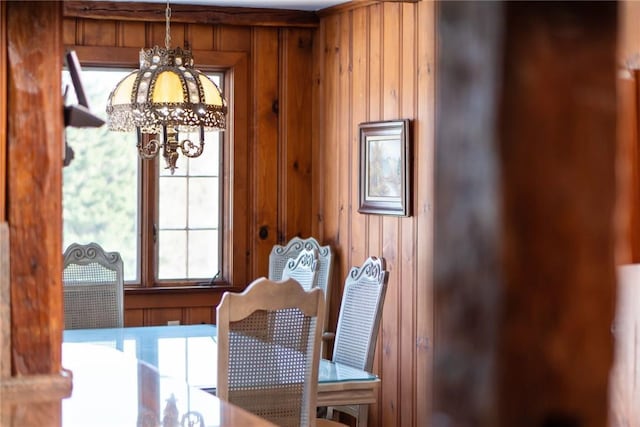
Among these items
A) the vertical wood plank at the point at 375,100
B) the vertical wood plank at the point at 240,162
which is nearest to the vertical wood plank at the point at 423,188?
the vertical wood plank at the point at 375,100

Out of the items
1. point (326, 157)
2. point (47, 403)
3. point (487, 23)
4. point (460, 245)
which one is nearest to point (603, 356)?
point (460, 245)

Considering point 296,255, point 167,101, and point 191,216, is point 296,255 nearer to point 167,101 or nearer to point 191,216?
point 191,216

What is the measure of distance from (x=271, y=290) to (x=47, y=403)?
3.21ft

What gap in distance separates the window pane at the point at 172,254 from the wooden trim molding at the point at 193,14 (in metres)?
1.20

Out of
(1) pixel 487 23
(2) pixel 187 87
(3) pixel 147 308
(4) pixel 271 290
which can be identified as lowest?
(3) pixel 147 308

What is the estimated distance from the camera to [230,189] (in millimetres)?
6055

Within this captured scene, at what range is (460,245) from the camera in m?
0.87

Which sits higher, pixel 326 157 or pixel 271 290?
pixel 326 157

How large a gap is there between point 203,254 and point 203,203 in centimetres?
30

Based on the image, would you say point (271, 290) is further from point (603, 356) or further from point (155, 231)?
point (155, 231)

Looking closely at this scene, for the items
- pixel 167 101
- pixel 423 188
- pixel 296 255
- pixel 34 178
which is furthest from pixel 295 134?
pixel 34 178

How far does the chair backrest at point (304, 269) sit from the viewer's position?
4.99m

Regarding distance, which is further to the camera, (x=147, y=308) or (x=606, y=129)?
(x=147, y=308)

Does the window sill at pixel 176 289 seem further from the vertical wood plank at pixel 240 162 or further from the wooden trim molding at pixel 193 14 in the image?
the wooden trim molding at pixel 193 14
